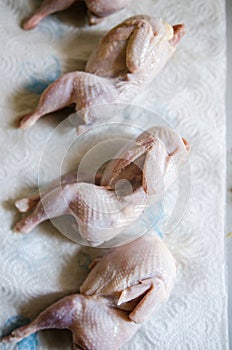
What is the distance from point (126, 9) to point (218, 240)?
0.52m

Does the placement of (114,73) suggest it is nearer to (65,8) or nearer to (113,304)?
(65,8)

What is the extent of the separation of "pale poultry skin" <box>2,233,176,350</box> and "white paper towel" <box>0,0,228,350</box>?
44mm

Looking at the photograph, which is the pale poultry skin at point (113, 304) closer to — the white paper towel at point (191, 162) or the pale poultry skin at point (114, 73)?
the white paper towel at point (191, 162)

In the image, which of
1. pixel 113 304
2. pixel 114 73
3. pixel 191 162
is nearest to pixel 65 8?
pixel 114 73

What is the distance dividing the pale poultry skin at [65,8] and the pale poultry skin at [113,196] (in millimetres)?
293

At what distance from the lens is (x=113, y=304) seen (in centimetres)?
82

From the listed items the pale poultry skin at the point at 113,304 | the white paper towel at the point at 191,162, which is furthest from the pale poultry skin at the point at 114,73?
the pale poultry skin at the point at 113,304

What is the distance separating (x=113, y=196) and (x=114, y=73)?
0.25 m

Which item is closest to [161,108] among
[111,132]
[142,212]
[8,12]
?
[111,132]

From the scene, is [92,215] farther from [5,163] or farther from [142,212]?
[5,163]

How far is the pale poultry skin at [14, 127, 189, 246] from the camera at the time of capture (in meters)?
0.83

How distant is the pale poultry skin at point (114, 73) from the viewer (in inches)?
35.3

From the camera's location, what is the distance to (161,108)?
98cm

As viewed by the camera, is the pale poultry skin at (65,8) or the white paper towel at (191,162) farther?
the pale poultry skin at (65,8)
